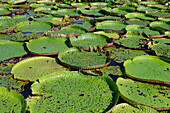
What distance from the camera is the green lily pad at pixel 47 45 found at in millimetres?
4176

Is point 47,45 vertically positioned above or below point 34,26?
below

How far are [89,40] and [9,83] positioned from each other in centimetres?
256

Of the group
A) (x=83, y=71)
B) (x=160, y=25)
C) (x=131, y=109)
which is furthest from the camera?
(x=160, y=25)

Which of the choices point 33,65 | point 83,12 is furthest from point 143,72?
point 83,12

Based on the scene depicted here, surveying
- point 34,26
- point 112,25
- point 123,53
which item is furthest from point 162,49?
point 34,26

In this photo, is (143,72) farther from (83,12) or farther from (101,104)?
(83,12)

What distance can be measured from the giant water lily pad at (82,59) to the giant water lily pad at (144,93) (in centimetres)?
70

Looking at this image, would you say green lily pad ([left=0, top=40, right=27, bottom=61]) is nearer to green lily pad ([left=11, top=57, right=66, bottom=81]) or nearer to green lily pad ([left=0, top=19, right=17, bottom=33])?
green lily pad ([left=11, top=57, right=66, bottom=81])

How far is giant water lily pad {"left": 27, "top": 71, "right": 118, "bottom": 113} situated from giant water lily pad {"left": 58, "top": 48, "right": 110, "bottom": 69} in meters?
0.35

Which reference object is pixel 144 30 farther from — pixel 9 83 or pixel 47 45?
pixel 9 83

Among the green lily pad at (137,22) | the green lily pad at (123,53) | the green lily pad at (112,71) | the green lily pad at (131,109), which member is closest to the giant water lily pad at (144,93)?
the green lily pad at (131,109)

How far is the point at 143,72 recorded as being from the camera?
10.9 ft

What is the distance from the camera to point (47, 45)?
4543mm

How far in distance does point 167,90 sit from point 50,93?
1945mm
